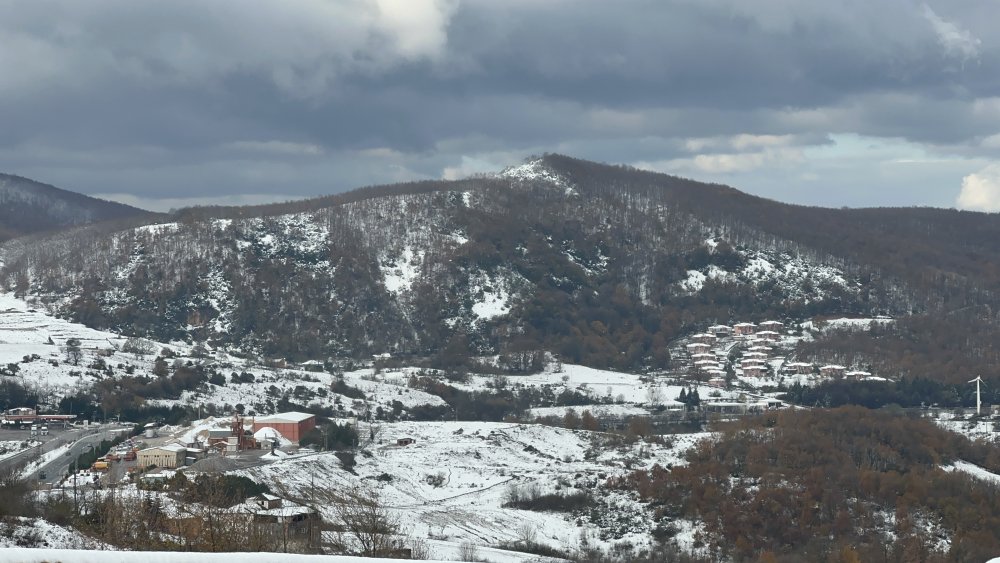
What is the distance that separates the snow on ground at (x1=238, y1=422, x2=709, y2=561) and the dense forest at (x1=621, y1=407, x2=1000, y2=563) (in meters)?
3.55

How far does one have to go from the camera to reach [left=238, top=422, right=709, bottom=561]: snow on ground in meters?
75.1

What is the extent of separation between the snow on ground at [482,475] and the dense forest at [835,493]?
3.55m

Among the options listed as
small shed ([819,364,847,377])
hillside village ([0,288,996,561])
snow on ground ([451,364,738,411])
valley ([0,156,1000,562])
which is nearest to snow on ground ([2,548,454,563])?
valley ([0,156,1000,562])

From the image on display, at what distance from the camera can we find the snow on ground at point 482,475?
246ft

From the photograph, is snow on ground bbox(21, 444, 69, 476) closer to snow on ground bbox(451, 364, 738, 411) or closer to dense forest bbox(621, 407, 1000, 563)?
dense forest bbox(621, 407, 1000, 563)

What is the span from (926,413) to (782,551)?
227ft

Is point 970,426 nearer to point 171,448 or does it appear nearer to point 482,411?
point 482,411

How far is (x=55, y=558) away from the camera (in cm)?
2961

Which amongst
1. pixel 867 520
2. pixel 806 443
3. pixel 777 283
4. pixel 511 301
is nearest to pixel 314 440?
pixel 806 443

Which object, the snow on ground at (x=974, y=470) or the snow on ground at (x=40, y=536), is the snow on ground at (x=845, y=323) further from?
the snow on ground at (x=40, y=536)

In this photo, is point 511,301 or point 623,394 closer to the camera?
point 623,394

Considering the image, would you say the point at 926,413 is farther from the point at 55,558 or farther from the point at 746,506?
the point at 55,558

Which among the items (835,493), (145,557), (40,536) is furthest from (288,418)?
(145,557)

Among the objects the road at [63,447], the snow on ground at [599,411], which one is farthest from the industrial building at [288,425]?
the snow on ground at [599,411]
